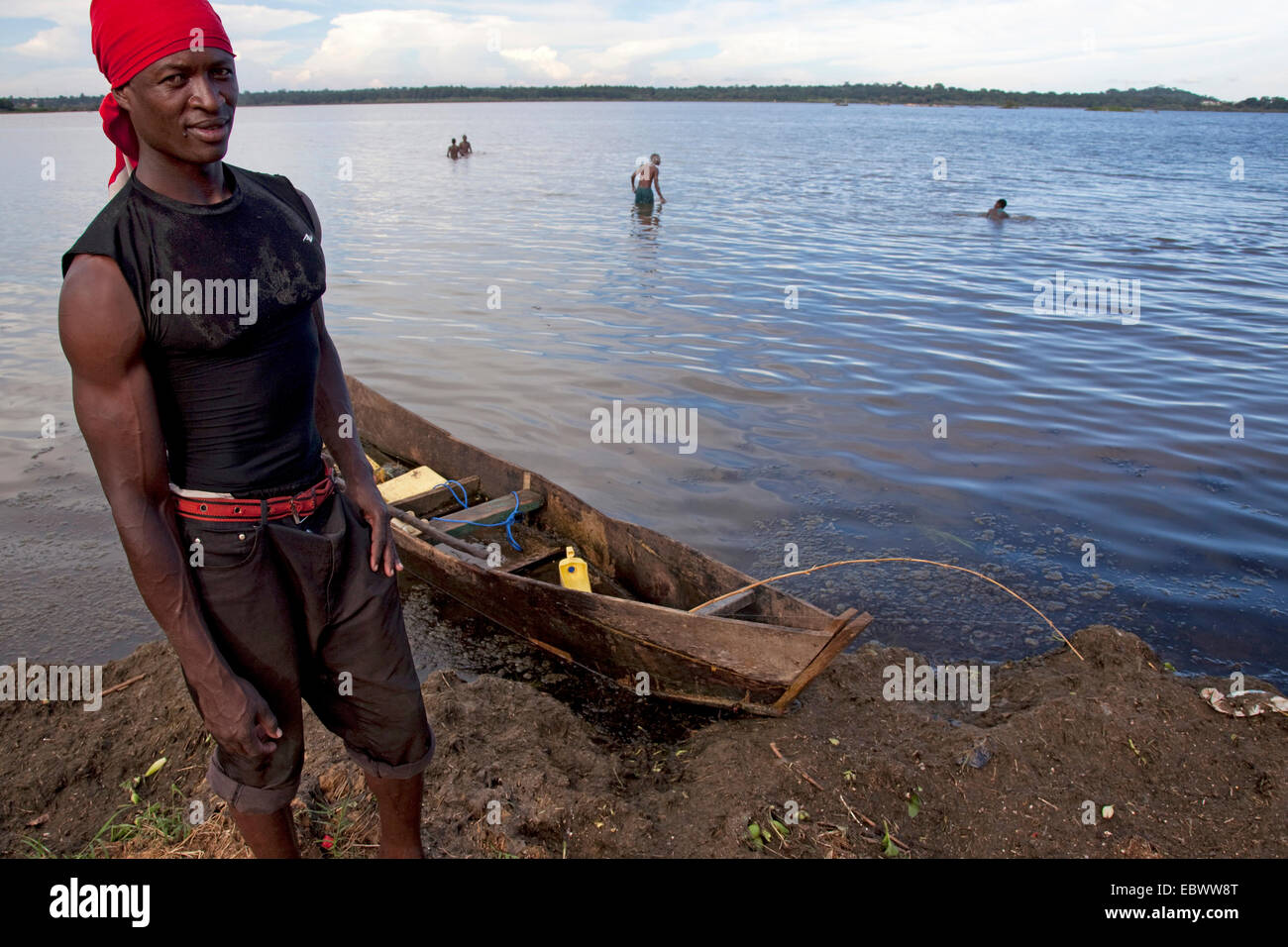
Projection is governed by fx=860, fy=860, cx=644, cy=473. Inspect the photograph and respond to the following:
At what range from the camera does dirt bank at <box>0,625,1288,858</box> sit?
384 centimetres

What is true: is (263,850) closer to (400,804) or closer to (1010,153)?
Result: (400,804)

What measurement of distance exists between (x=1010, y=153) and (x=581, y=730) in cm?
5237

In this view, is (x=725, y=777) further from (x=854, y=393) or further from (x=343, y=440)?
(x=854, y=393)

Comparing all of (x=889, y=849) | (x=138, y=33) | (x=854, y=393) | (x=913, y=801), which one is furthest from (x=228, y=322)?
A: (x=854, y=393)

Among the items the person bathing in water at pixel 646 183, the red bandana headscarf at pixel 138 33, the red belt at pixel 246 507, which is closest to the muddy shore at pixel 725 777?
the red belt at pixel 246 507

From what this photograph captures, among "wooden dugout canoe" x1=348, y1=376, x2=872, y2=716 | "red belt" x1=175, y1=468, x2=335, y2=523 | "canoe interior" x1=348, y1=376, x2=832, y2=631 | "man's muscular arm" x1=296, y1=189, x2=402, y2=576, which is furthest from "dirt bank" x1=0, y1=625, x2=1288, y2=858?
"red belt" x1=175, y1=468, x2=335, y2=523

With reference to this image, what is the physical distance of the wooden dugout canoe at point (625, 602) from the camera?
4.70 metres

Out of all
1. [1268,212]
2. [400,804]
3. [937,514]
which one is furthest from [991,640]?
[1268,212]

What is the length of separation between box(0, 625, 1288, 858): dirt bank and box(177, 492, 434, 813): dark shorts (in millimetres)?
1100

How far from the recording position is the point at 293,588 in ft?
8.29

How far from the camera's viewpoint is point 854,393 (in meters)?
10.9

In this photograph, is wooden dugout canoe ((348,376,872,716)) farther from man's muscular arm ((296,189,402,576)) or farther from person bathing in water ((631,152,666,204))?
person bathing in water ((631,152,666,204))
